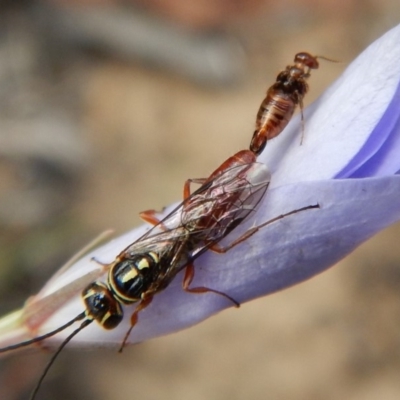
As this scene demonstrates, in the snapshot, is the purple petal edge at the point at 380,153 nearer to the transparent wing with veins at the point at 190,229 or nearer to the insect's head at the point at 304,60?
the transparent wing with veins at the point at 190,229

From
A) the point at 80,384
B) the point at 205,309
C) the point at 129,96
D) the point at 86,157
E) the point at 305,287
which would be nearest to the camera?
the point at 205,309

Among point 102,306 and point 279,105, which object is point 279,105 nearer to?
point 279,105

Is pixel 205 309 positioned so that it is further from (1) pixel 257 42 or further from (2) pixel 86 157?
(1) pixel 257 42

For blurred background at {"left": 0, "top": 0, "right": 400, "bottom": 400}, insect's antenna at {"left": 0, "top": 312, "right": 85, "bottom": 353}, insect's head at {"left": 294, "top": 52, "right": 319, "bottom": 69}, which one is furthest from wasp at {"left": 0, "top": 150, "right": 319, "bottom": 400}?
blurred background at {"left": 0, "top": 0, "right": 400, "bottom": 400}

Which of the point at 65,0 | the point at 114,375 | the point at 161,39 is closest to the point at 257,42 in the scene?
the point at 161,39

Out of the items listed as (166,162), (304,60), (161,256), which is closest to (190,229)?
(161,256)

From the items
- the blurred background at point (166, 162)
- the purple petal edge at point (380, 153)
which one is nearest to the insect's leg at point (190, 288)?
the purple petal edge at point (380, 153)
